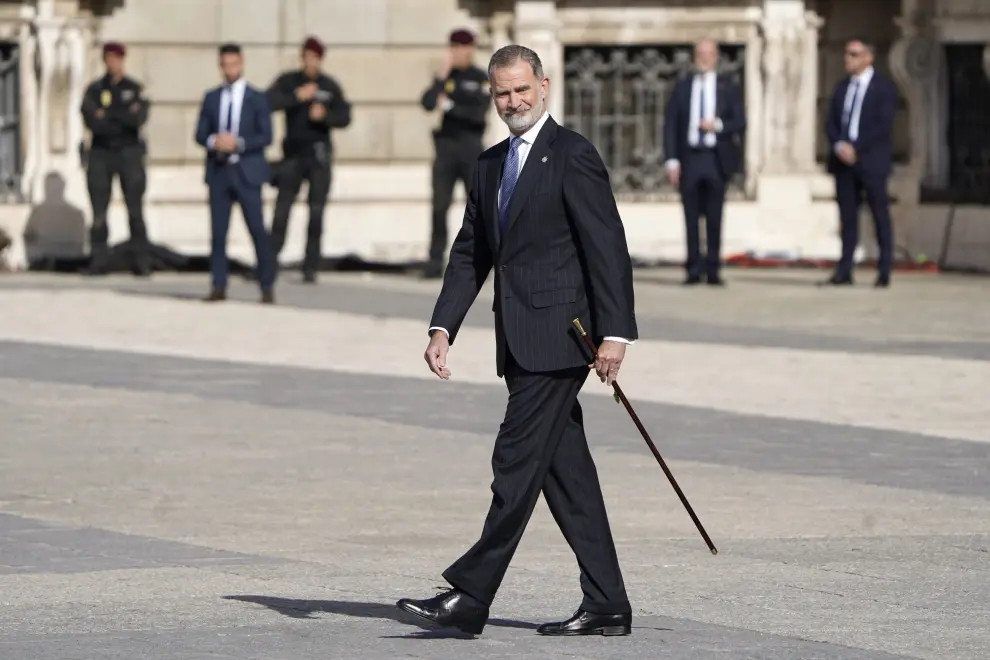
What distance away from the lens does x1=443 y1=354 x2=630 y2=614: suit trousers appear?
7180 millimetres

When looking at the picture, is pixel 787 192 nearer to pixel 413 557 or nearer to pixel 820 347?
pixel 820 347

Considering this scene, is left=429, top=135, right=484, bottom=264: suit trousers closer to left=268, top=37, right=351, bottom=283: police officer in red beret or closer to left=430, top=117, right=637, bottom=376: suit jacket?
left=268, top=37, right=351, bottom=283: police officer in red beret

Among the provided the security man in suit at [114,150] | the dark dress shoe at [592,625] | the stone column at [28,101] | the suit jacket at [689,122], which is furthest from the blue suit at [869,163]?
the dark dress shoe at [592,625]

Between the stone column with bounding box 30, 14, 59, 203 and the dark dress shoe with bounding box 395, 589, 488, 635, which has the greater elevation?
the stone column with bounding box 30, 14, 59, 203

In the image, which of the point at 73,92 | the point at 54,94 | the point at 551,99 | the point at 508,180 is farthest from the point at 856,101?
the point at 508,180

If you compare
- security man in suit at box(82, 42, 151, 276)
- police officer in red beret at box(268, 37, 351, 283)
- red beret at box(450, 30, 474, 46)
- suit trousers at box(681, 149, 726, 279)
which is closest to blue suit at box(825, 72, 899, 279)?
suit trousers at box(681, 149, 726, 279)

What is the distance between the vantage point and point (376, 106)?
2284cm

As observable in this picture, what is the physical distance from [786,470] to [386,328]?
636cm

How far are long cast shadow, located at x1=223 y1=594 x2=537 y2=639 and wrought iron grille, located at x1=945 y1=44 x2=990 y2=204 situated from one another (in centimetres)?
1575

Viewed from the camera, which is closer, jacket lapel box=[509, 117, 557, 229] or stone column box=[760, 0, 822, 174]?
jacket lapel box=[509, 117, 557, 229]

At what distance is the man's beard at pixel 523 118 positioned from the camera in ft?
23.7

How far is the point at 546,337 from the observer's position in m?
7.23

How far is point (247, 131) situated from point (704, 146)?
12.8 feet

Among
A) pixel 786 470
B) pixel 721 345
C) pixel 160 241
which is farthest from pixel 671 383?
pixel 160 241
